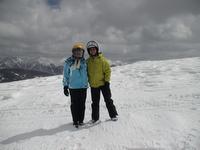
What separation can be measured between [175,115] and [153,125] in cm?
99

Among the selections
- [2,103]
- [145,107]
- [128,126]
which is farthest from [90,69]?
[2,103]

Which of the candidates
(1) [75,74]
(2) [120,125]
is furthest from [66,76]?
(2) [120,125]

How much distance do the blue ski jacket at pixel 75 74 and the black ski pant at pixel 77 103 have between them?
0.15 m

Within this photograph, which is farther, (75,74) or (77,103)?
(77,103)

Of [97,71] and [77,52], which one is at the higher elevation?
[77,52]

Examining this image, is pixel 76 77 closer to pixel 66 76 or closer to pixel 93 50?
pixel 66 76

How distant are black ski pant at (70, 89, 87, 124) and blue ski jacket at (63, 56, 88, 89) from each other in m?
0.15

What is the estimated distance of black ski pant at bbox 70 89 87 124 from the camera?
574 centimetres

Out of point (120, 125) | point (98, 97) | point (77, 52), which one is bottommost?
point (120, 125)

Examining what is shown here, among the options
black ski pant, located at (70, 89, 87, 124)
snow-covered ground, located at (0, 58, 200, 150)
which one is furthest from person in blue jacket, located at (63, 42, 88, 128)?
snow-covered ground, located at (0, 58, 200, 150)

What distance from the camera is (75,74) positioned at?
5.68 m

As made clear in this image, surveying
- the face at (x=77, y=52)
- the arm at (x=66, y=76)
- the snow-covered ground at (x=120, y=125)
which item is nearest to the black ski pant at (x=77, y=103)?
the arm at (x=66, y=76)

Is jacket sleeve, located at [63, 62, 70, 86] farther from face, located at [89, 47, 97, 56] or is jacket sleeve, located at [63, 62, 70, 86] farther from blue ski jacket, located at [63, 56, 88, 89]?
face, located at [89, 47, 97, 56]

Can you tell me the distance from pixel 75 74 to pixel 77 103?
81 cm
